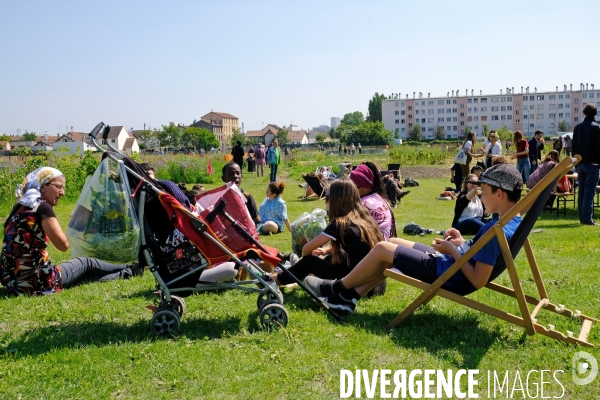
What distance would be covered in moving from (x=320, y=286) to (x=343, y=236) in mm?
508

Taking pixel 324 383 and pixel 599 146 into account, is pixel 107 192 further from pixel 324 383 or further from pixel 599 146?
pixel 599 146

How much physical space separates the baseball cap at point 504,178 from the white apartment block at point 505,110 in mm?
137126

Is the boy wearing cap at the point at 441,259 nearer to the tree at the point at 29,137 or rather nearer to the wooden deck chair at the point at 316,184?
the wooden deck chair at the point at 316,184

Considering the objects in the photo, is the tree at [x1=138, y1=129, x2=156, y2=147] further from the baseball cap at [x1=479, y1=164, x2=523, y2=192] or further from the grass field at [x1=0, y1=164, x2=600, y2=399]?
the baseball cap at [x1=479, y1=164, x2=523, y2=192]

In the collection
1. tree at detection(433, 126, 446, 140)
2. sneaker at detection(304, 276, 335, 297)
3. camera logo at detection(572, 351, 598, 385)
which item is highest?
tree at detection(433, 126, 446, 140)

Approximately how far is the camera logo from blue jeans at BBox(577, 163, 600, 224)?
6.77 metres

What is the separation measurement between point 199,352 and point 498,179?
2565mm

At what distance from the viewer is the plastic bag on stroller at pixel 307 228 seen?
707 cm

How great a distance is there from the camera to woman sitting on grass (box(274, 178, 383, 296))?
5234 millimetres

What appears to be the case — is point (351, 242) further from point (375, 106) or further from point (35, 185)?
point (375, 106)

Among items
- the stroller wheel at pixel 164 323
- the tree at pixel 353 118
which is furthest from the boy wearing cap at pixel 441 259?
the tree at pixel 353 118

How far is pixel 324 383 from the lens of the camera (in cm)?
375

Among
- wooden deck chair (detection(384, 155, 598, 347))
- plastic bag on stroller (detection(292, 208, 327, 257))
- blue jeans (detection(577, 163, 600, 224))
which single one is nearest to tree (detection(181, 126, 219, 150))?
blue jeans (detection(577, 163, 600, 224))

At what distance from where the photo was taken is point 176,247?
482 cm
